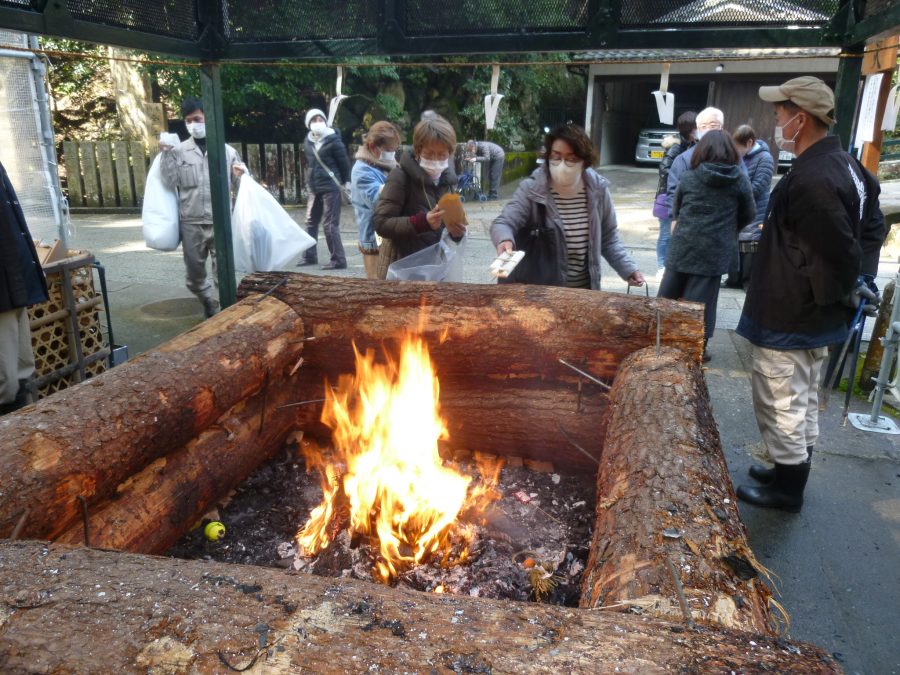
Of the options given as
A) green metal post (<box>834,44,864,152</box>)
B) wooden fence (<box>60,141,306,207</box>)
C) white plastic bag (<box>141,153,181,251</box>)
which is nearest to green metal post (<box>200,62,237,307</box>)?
white plastic bag (<box>141,153,181,251</box>)

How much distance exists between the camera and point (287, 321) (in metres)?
3.68

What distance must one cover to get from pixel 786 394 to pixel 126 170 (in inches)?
504

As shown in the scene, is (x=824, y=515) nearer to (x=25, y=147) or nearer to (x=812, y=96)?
(x=812, y=96)

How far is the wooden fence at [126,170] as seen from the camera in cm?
1295

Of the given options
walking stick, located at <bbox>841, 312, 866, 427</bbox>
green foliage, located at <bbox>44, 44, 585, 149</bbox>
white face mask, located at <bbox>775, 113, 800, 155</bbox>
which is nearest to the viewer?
white face mask, located at <bbox>775, 113, 800, 155</bbox>

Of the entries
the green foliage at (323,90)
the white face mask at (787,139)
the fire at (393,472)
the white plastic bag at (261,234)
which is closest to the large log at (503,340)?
the fire at (393,472)

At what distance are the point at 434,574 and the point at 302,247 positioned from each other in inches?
142

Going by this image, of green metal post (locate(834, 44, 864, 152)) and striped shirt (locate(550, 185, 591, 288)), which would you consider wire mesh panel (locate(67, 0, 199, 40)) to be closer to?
striped shirt (locate(550, 185, 591, 288))

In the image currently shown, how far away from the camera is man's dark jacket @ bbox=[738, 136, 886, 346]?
121 inches

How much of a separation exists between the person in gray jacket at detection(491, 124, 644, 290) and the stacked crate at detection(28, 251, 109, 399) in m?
2.81

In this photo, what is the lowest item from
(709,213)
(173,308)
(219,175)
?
(173,308)

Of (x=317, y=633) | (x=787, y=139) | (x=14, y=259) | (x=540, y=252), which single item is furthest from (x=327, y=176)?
(x=317, y=633)

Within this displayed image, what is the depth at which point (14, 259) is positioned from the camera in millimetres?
3645

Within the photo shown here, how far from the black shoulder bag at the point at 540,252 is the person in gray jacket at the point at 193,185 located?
3096 millimetres
